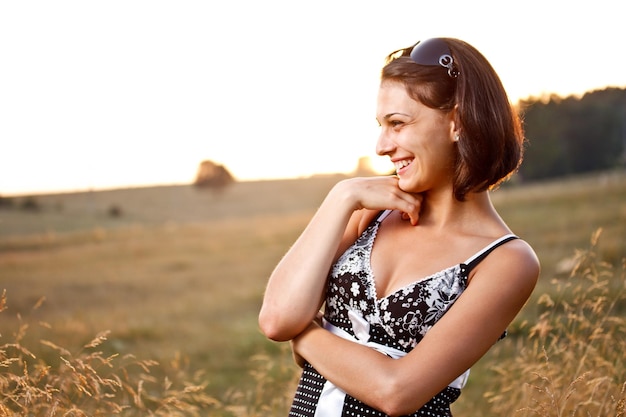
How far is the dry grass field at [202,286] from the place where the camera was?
28.4ft

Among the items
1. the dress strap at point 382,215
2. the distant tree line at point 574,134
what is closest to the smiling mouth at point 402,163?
the dress strap at point 382,215

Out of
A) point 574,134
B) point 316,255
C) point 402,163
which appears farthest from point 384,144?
point 574,134

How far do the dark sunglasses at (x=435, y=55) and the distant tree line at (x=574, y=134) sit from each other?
4388 centimetres

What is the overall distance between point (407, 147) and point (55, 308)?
603 inches

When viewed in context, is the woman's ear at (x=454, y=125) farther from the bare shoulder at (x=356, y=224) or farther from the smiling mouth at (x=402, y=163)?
the bare shoulder at (x=356, y=224)

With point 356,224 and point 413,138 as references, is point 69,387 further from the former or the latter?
point 413,138

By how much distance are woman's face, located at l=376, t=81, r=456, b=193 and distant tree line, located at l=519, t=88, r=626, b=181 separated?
144 feet

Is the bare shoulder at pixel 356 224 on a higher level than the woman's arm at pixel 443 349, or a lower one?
higher

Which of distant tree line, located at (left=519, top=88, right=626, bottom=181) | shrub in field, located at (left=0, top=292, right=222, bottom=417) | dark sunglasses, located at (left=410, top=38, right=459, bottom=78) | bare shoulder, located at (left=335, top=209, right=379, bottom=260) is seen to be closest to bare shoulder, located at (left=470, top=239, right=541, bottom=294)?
bare shoulder, located at (left=335, top=209, right=379, bottom=260)

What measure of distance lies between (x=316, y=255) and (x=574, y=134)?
48.1 metres

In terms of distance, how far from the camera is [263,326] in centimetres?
263

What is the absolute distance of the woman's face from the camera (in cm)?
260

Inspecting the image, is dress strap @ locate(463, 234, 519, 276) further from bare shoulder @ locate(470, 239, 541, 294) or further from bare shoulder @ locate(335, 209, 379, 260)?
bare shoulder @ locate(335, 209, 379, 260)

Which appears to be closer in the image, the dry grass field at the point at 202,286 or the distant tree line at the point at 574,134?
the dry grass field at the point at 202,286
